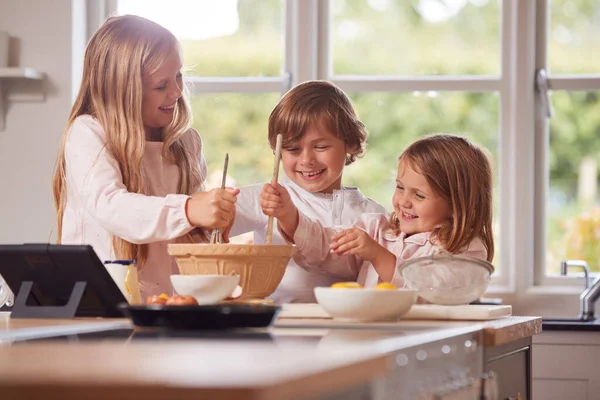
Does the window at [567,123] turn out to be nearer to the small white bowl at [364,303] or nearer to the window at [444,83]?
the window at [444,83]

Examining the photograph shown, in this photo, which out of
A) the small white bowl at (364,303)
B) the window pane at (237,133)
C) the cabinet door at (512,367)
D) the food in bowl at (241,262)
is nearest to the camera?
the small white bowl at (364,303)

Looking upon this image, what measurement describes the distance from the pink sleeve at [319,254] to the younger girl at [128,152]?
0.24m

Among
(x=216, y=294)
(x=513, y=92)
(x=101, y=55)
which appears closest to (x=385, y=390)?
(x=216, y=294)

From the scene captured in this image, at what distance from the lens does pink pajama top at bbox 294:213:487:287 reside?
236 cm

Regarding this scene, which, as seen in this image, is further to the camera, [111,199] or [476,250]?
[476,250]

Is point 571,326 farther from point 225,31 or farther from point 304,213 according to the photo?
point 225,31

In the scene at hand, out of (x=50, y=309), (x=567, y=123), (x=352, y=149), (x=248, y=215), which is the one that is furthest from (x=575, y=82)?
(x=50, y=309)

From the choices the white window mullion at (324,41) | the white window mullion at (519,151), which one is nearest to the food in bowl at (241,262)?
the white window mullion at (519,151)

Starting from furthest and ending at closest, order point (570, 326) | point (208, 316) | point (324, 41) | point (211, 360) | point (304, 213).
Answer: point (324, 41) < point (570, 326) < point (304, 213) < point (208, 316) < point (211, 360)

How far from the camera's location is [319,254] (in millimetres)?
2412

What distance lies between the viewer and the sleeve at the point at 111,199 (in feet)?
6.87

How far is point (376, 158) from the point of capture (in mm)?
3936

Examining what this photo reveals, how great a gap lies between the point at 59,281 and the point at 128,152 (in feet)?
1.71

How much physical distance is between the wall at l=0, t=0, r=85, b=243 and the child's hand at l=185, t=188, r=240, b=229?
1.80 metres
